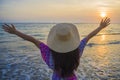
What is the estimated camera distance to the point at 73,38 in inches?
107

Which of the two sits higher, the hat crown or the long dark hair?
the hat crown

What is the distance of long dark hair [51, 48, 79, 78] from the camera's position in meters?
2.71

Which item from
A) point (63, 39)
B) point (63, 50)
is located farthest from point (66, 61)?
point (63, 39)

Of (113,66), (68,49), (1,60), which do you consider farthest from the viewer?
(1,60)

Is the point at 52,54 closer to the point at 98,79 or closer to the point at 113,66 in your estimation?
the point at 98,79

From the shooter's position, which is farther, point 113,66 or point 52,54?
point 113,66

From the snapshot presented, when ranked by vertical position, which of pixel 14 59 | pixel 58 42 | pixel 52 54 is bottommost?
pixel 14 59

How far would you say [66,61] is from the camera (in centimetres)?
272

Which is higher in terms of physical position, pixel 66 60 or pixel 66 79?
pixel 66 60

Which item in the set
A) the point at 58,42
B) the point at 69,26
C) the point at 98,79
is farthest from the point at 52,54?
the point at 98,79

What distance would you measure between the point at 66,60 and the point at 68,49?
0.13m

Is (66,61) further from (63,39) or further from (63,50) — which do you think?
(63,39)

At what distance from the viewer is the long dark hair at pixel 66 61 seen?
2713mm

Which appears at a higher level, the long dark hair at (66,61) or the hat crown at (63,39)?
the hat crown at (63,39)
